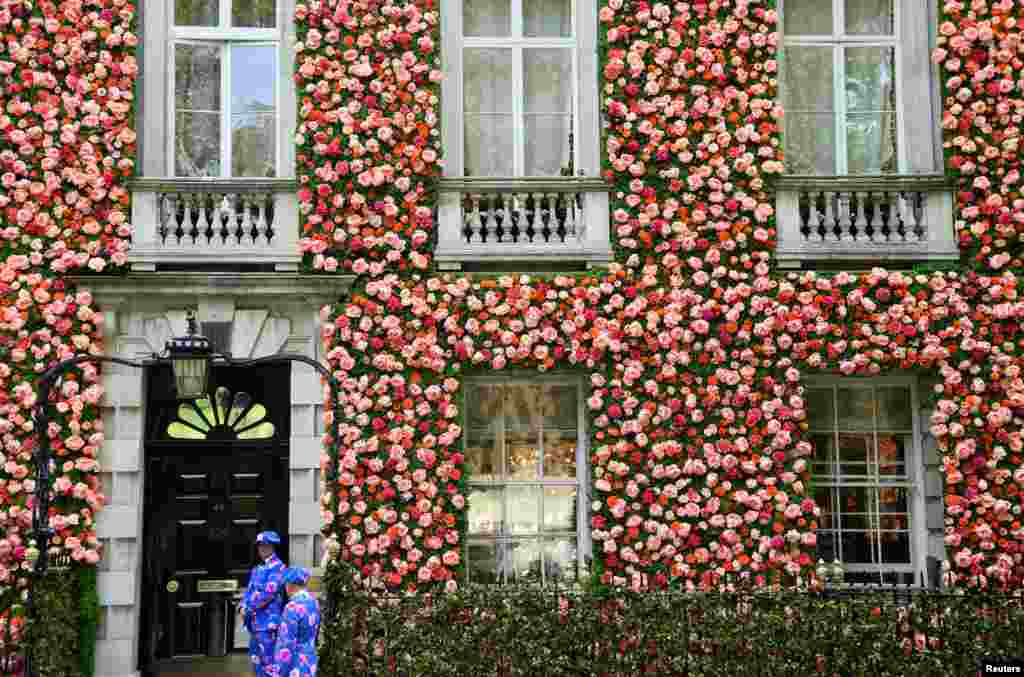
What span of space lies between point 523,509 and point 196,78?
5.92 metres

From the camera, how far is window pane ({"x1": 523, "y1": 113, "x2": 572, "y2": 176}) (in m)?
13.8

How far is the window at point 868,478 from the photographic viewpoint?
1332 centimetres

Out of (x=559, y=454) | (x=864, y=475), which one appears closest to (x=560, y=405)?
(x=559, y=454)

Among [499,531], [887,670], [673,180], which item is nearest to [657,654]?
[887,670]

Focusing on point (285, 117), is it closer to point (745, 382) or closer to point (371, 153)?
point (371, 153)

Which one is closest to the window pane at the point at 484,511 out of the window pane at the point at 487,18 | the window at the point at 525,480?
the window at the point at 525,480

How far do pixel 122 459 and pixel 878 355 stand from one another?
25.9 ft

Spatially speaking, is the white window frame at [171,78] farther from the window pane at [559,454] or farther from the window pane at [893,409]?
the window pane at [893,409]

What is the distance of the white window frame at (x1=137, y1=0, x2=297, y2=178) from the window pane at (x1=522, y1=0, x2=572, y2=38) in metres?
2.59

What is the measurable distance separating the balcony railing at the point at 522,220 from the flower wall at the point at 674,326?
9.1 inches

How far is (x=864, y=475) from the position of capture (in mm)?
13438

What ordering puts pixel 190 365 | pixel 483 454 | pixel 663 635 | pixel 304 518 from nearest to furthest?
pixel 190 365 → pixel 663 635 → pixel 304 518 → pixel 483 454

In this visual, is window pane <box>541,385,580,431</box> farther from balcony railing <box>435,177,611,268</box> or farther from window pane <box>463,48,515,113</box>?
window pane <box>463,48,515,113</box>

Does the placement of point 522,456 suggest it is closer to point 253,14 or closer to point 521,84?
point 521,84
